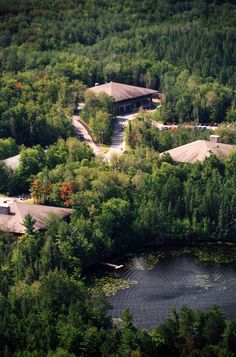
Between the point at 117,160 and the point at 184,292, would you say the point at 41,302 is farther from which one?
the point at 117,160

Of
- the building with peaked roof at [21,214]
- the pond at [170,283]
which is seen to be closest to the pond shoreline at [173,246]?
the pond at [170,283]

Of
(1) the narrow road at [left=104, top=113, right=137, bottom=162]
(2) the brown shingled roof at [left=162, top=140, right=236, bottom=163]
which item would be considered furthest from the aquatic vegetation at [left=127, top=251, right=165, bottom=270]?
(1) the narrow road at [left=104, top=113, right=137, bottom=162]

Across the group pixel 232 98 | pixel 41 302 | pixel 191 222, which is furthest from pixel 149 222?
pixel 232 98

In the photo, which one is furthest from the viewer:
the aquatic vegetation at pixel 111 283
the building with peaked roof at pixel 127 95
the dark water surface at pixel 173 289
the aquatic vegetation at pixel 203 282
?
the building with peaked roof at pixel 127 95

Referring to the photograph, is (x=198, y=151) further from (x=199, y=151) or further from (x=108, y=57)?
(x=108, y=57)

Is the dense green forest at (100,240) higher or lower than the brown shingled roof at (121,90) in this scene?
higher

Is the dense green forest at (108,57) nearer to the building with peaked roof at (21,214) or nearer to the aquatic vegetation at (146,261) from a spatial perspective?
the building with peaked roof at (21,214)
